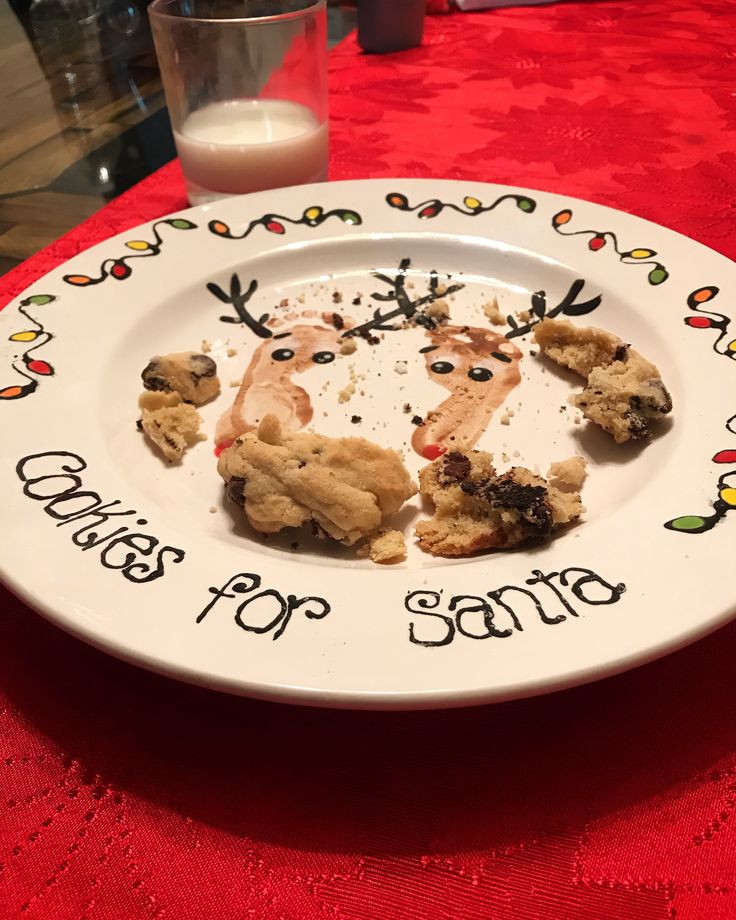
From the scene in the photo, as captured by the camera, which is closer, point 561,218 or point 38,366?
point 38,366

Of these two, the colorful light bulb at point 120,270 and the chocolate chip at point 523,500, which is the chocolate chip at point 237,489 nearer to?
the chocolate chip at point 523,500

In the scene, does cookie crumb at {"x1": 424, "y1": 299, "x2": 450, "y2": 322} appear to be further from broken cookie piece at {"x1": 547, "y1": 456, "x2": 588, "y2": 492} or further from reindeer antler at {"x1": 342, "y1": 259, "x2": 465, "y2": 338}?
broken cookie piece at {"x1": 547, "y1": 456, "x2": 588, "y2": 492}

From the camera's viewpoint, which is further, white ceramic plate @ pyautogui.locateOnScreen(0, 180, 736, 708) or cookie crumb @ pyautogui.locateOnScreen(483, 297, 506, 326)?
cookie crumb @ pyautogui.locateOnScreen(483, 297, 506, 326)

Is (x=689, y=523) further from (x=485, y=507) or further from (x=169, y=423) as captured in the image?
(x=169, y=423)

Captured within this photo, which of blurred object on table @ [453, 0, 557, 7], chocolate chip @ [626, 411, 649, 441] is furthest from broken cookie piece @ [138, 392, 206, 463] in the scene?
blurred object on table @ [453, 0, 557, 7]

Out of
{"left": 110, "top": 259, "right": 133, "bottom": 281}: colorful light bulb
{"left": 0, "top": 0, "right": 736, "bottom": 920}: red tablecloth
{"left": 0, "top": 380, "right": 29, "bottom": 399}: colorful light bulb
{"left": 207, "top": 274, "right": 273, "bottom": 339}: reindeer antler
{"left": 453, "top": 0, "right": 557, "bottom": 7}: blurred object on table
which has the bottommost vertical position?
{"left": 0, "top": 0, "right": 736, "bottom": 920}: red tablecloth

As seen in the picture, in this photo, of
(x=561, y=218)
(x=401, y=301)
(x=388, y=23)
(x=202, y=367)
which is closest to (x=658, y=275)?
(x=561, y=218)

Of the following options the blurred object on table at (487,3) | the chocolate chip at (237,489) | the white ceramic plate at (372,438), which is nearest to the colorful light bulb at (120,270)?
the white ceramic plate at (372,438)
